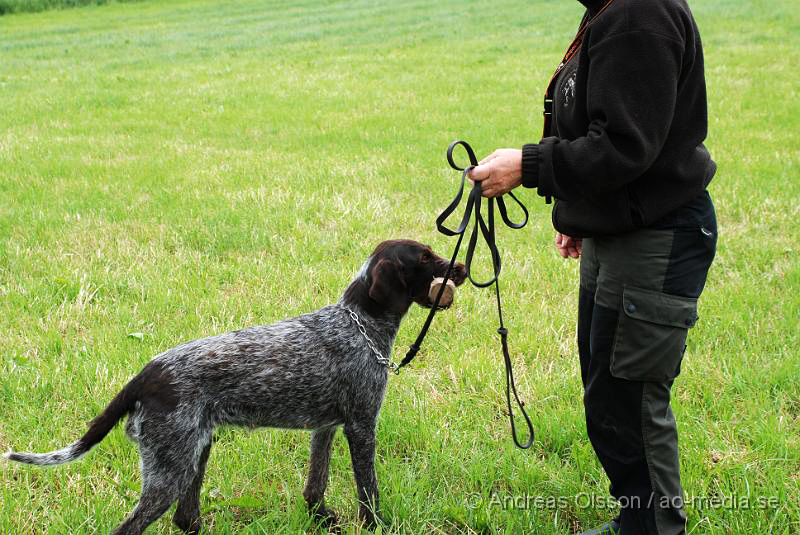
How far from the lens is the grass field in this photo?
12.6 feet

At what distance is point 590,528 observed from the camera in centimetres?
372

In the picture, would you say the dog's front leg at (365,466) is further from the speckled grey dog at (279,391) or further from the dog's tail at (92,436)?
the dog's tail at (92,436)

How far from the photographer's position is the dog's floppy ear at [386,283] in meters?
3.71

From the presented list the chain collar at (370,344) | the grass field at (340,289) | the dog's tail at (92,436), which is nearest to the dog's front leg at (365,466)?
the grass field at (340,289)

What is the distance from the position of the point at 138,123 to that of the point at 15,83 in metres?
6.84

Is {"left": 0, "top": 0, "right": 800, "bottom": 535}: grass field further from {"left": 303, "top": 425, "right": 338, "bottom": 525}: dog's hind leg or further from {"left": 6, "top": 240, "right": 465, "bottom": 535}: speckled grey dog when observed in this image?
{"left": 6, "top": 240, "right": 465, "bottom": 535}: speckled grey dog

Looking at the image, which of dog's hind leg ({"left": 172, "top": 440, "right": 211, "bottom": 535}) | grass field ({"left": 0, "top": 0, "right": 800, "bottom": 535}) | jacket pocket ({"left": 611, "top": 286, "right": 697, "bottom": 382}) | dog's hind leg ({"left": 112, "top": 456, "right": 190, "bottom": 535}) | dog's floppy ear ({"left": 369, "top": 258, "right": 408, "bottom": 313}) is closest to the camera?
jacket pocket ({"left": 611, "top": 286, "right": 697, "bottom": 382})

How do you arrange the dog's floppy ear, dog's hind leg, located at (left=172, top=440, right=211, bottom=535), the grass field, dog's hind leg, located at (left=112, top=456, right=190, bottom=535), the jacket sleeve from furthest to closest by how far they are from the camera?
the grass field, the dog's floppy ear, dog's hind leg, located at (left=172, top=440, right=211, bottom=535), dog's hind leg, located at (left=112, top=456, right=190, bottom=535), the jacket sleeve

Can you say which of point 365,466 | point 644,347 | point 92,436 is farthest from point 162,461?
point 644,347

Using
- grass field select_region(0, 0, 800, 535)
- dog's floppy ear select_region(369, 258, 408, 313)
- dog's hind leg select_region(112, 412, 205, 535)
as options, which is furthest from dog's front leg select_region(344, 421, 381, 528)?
dog's hind leg select_region(112, 412, 205, 535)

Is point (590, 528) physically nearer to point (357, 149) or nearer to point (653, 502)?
point (653, 502)

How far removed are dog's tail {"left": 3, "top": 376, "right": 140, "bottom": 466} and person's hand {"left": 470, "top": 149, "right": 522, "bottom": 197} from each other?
71.2 inches

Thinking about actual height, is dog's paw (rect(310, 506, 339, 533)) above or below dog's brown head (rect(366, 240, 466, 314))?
below

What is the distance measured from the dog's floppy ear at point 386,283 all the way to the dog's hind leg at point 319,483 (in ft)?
2.40
